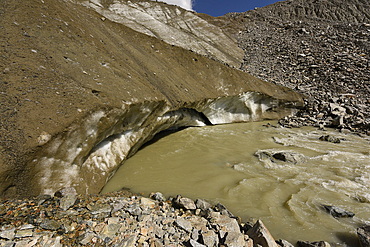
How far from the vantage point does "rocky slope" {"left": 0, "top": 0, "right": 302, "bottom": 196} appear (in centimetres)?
247

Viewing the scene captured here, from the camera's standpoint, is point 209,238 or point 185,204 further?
point 185,204

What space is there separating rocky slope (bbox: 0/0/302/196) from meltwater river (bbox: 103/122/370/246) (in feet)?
2.67

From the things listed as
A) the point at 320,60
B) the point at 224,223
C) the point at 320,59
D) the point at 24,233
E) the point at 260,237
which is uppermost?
the point at 320,59

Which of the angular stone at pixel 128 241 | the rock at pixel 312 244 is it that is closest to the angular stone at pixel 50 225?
the angular stone at pixel 128 241

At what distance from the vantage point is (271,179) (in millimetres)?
3846

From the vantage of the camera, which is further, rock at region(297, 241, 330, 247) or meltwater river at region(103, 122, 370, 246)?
meltwater river at region(103, 122, 370, 246)

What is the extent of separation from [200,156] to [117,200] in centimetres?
285

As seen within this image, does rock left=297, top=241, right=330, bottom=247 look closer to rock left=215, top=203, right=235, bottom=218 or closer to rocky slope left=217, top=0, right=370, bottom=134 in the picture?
rock left=215, top=203, right=235, bottom=218

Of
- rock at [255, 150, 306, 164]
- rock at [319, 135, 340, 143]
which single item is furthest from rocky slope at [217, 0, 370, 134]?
rock at [255, 150, 306, 164]

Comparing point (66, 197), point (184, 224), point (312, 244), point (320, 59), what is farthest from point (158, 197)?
point (320, 59)

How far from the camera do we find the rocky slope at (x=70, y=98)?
8.11ft

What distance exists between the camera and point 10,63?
2951 millimetres

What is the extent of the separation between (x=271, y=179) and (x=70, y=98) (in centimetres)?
422

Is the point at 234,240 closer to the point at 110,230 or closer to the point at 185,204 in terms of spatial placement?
the point at 185,204
